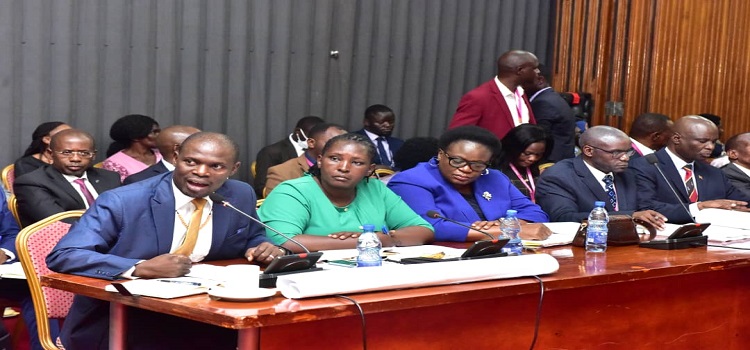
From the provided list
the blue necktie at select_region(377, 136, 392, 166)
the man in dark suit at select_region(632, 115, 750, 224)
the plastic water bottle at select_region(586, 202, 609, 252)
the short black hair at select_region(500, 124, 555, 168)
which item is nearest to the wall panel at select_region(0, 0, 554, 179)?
the blue necktie at select_region(377, 136, 392, 166)

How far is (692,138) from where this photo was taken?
599cm

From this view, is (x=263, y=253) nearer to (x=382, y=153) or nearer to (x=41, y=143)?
(x=41, y=143)

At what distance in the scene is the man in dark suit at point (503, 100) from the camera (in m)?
6.45

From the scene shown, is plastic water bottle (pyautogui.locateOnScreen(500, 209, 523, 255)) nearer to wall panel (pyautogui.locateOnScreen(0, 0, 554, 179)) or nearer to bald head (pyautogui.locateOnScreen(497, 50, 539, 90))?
bald head (pyautogui.locateOnScreen(497, 50, 539, 90))

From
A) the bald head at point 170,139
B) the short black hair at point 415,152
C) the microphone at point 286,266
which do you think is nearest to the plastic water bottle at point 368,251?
the microphone at point 286,266

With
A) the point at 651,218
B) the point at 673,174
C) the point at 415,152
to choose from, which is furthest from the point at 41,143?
the point at 673,174

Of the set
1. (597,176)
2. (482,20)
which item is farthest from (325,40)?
(597,176)

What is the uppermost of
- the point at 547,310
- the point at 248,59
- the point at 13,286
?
the point at 248,59

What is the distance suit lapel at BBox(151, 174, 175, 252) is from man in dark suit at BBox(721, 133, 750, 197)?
14.2 feet

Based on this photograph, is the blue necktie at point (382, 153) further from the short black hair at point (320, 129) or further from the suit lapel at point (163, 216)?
the suit lapel at point (163, 216)

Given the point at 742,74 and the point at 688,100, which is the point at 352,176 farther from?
the point at 742,74

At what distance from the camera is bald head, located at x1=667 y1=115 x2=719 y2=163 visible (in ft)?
19.6

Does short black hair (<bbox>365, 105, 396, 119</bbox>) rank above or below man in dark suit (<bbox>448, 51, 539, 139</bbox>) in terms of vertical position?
below

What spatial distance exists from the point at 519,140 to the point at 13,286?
297cm
